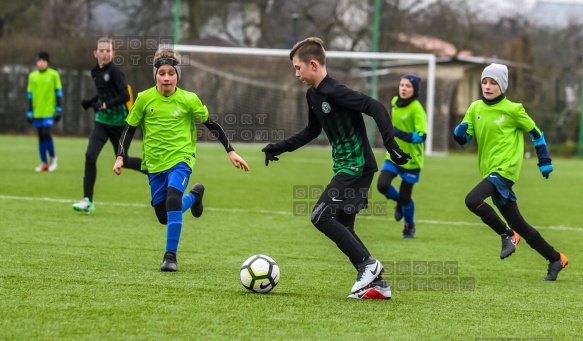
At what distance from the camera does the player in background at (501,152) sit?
7516 mm

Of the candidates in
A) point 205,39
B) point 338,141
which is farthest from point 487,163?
point 205,39

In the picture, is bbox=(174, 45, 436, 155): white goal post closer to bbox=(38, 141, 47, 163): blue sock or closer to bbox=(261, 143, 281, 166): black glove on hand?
bbox=(38, 141, 47, 163): blue sock

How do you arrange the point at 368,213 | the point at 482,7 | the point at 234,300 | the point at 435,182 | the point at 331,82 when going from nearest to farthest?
the point at 234,300
the point at 331,82
the point at 368,213
the point at 435,182
the point at 482,7

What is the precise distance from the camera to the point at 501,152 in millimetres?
7578

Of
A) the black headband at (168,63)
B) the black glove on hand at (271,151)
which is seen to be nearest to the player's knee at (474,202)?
the black glove on hand at (271,151)

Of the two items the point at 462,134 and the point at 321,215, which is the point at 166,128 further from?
the point at 462,134

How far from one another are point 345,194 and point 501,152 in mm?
1858

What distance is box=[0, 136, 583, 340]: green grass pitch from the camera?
16.9 ft

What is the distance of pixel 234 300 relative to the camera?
5879 millimetres

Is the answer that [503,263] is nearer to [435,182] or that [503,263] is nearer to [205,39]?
[435,182]

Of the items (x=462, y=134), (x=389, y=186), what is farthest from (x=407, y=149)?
(x=462, y=134)

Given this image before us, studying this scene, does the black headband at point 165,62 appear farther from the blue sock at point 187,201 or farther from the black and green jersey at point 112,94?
the black and green jersey at point 112,94

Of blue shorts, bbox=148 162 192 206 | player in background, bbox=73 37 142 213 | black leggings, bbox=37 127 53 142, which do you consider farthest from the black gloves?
black leggings, bbox=37 127 53 142

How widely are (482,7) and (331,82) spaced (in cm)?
3057
